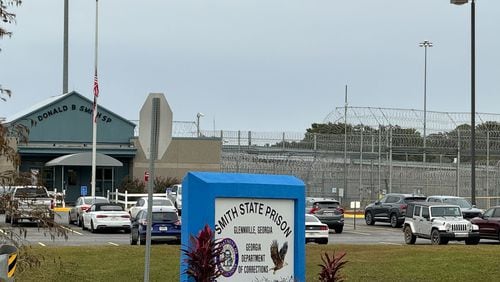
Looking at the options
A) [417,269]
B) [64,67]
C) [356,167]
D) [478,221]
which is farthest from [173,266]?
[64,67]

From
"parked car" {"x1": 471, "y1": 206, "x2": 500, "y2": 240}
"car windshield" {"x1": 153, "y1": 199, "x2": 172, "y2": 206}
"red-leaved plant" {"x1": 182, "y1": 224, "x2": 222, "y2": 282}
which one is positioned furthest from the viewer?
"car windshield" {"x1": 153, "y1": 199, "x2": 172, "y2": 206}

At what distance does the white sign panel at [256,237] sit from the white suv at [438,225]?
60.9 ft

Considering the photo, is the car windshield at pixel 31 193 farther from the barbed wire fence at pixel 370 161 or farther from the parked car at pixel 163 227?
the barbed wire fence at pixel 370 161

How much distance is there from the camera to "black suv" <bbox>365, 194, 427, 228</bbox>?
40219 millimetres

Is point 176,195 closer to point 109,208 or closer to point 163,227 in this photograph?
point 109,208

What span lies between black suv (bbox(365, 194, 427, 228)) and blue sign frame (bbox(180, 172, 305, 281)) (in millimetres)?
29424

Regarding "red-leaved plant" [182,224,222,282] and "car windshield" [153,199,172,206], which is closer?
"red-leaved plant" [182,224,222,282]

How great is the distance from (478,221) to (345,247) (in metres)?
8.88

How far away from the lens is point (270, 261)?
1071 cm

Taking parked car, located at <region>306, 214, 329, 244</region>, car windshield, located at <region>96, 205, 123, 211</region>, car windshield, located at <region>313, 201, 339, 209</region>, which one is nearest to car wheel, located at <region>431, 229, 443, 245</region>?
parked car, located at <region>306, 214, 329, 244</region>

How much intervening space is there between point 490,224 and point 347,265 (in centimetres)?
1365

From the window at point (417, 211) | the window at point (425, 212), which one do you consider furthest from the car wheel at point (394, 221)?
the window at point (425, 212)

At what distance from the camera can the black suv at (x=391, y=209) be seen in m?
40.2

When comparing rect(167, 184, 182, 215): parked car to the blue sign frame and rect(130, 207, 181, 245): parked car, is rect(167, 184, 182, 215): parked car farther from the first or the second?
the blue sign frame
